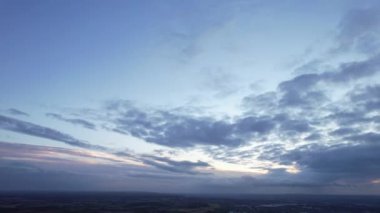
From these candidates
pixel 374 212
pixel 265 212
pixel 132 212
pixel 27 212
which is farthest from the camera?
pixel 374 212

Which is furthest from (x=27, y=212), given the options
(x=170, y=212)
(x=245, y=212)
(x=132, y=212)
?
(x=245, y=212)

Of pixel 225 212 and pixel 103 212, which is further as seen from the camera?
pixel 225 212

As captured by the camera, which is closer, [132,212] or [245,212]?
[132,212]

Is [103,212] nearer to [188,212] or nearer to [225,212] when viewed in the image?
[188,212]

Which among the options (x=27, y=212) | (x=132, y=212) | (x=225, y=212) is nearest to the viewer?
(x=27, y=212)

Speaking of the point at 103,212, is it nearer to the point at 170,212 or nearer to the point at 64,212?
the point at 64,212

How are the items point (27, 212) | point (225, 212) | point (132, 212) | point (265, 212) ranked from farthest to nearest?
point (265, 212) < point (225, 212) < point (132, 212) < point (27, 212)

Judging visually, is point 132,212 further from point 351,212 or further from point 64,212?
point 351,212

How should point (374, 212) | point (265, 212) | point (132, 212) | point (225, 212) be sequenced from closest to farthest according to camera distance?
point (132, 212) → point (225, 212) → point (265, 212) → point (374, 212)

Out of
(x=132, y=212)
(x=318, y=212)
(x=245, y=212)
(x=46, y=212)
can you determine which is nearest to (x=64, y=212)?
(x=46, y=212)
